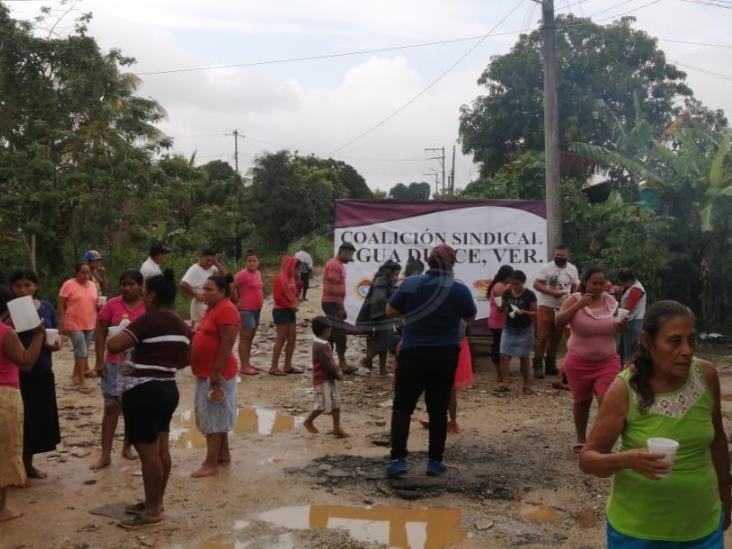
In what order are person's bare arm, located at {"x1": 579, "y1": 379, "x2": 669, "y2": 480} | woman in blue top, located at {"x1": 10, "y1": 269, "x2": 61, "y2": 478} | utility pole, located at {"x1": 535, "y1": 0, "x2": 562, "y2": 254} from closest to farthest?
person's bare arm, located at {"x1": 579, "y1": 379, "x2": 669, "y2": 480}, woman in blue top, located at {"x1": 10, "y1": 269, "x2": 61, "y2": 478}, utility pole, located at {"x1": 535, "y1": 0, "x2": 562, "y2": 254}

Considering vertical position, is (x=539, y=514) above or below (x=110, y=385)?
below

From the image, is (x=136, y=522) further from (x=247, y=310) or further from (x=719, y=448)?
(x=247, y=310)

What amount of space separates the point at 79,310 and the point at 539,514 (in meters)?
6.18

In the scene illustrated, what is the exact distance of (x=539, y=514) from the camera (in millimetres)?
5273

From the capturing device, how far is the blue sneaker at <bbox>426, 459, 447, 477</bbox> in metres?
5.97

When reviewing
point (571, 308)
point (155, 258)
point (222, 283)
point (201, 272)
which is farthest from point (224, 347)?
point (201, 272)

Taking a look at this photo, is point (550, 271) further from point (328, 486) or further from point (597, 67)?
point (597, 67)

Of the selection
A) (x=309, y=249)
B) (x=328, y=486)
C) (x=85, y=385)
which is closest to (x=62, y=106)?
(x=309, y=249)

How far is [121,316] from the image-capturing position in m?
5.96

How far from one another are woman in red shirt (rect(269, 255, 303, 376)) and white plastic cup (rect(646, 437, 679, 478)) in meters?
7.95

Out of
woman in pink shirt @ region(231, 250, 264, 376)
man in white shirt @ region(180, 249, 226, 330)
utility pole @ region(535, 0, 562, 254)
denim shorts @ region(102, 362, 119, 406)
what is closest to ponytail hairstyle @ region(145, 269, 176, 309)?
denim shorts @ region(102, 362, 119, 406)

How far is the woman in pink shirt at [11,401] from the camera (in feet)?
15.5

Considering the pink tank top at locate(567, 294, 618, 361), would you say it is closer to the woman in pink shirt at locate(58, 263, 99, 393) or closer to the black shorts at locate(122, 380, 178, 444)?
the black shorts at locate(122, 380, 178, 444)

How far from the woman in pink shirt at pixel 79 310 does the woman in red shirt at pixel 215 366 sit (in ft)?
12.5
